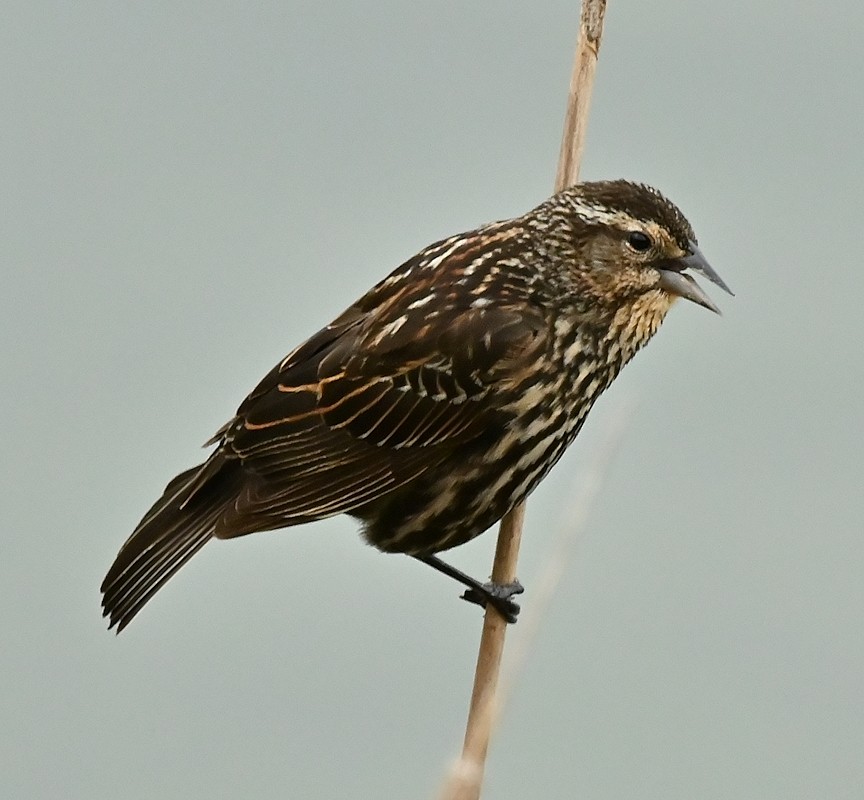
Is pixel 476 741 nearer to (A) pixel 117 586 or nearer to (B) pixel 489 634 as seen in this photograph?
(B) pixel 489 634

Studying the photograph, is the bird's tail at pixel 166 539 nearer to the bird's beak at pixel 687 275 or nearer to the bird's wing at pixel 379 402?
the bird's wing at pixel 379 402

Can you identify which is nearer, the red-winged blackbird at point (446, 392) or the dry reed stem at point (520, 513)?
the dry reed stem at point (520, 513)

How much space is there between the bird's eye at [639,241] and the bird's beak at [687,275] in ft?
0.14

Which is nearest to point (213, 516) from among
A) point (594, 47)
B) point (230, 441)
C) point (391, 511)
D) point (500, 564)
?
point (230, 441)

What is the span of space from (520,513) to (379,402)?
363mm

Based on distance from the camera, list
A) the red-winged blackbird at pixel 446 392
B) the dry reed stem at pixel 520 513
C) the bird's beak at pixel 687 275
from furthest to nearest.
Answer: the red-winged blackbird at pixel 446 392 < the bird's beak at pixel 687 275 < the dry reed stem at pixel 520 513

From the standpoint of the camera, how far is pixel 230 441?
3174mm

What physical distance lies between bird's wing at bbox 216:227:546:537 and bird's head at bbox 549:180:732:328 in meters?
0.15

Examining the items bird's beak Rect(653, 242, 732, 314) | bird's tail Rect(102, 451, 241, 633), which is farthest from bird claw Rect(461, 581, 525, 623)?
bird's beak Rect(653, 242, 732, 314)

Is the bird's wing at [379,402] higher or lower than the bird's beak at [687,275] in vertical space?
lower

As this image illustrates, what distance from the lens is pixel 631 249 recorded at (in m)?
3.00

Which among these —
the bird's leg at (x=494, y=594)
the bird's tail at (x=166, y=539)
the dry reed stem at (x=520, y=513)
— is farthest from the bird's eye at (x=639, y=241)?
the bird's tail at (x=166, y=539)

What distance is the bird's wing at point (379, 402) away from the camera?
9.93 ft

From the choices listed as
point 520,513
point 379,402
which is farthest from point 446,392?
point 520,513
